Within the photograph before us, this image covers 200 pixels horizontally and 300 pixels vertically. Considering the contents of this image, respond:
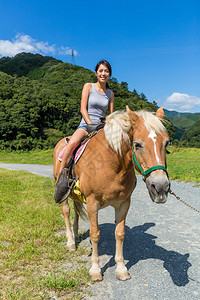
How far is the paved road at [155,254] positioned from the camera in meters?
2.84

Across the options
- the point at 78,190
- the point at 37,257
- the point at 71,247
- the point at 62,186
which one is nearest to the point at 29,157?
the point at 71,247

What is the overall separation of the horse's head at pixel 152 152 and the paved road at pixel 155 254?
4.87 ft

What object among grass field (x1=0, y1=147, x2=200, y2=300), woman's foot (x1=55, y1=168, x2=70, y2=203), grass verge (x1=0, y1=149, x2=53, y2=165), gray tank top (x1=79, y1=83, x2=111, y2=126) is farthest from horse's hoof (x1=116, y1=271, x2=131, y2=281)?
grass verge (x1=0, y1=149, x2=53, y2=165)

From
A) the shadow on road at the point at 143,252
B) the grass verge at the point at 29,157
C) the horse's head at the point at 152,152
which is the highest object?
the horse's head at the point at 152,152

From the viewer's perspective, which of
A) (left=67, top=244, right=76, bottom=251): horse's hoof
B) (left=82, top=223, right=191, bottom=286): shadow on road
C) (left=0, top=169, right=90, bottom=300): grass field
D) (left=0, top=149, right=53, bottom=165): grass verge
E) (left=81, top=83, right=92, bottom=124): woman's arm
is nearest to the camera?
(left=0, top=169, right=90, bottom=300): grass field

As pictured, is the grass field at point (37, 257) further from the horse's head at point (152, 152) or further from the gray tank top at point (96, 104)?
the gray tank top at point (96, 104)

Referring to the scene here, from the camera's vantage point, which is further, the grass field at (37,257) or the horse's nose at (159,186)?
the grass field at (37,257)

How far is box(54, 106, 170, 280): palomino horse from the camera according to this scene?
7.53ft

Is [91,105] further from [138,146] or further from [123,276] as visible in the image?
[123,276]

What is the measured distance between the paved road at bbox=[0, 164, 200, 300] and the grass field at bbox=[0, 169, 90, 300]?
39 centimetres

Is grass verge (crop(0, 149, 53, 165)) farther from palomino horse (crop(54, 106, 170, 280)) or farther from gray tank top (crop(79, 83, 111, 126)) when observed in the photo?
palomino horse (crop(54, 106, 170, 280))

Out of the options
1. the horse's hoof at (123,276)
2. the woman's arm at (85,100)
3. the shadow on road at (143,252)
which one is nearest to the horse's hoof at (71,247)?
the shadow on road at (143,252)

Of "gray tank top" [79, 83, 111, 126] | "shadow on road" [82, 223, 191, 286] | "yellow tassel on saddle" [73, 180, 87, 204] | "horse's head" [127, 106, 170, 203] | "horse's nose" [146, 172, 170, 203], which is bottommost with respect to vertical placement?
"shadow on road" [82, 223, 191, 286]

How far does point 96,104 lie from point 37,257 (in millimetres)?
2692
